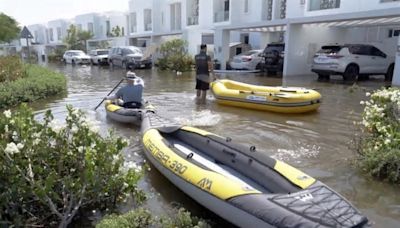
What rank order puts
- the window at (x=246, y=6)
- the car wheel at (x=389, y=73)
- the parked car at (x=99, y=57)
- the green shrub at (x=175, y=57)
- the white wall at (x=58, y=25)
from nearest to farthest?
the car wheel at (x=389, y=73), the green shrub at (x=175, y=57), the window at (x=246, y=6), the parked car at (x=99, y=57), the white wall at (x=58, y=25)

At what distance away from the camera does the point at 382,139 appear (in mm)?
5223

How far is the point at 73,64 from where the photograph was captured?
33500 mm

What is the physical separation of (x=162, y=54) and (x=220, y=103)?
15.5 metres

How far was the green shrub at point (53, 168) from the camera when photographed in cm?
328

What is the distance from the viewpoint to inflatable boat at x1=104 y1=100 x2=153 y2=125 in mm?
7859

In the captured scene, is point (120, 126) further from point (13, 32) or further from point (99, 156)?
point (13, 32)

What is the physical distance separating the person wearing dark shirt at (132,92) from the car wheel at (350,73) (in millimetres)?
10611

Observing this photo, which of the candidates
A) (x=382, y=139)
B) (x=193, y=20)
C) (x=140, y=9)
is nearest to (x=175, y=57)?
(x=193, y=20)

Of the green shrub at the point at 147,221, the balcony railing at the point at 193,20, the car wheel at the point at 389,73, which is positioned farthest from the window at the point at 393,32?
the green shrub at the point at 147,221

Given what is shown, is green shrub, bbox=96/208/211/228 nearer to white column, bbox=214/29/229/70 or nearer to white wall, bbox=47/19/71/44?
white column, bbox=214/29/229/70

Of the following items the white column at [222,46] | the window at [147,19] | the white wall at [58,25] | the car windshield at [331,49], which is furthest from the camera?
the white wall at [58,25]

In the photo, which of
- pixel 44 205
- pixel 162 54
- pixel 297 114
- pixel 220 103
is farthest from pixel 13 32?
pixel 44 205

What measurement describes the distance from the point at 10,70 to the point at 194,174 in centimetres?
1132

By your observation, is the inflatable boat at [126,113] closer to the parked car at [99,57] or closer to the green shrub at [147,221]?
the green shrub at [147,221]
